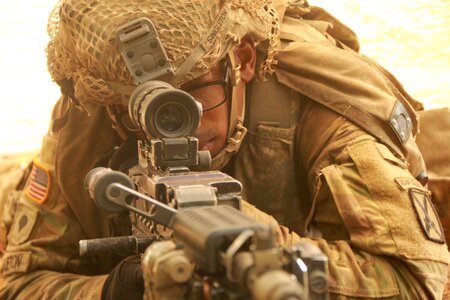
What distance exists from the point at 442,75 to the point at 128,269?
4167 millimetres

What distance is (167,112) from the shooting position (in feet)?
6.72

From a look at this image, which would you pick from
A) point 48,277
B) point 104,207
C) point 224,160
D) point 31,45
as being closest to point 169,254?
point 104,207

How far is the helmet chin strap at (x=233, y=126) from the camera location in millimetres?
2621

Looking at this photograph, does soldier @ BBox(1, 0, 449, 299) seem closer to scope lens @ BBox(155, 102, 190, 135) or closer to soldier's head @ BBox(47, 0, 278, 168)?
soldier's head @ BBox(47, 0, 278, 168)

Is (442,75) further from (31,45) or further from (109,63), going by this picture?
(109,63)

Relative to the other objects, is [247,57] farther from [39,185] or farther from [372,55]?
[372,55]

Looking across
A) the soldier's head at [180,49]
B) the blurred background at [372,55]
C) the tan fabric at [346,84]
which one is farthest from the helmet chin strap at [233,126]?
the blurred background at [372,55]

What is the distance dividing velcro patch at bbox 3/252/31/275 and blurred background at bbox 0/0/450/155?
2559 mm

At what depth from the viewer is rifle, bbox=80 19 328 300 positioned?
139cm

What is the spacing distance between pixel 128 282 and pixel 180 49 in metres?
0.72

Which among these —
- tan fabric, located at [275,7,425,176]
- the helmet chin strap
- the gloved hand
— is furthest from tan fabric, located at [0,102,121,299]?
tan fabric, located at [275,7,425,176]

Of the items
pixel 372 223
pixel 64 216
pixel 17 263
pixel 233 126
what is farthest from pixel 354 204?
pixel 17 263

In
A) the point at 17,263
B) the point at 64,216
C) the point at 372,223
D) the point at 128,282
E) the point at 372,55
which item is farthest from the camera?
the point at 372,55

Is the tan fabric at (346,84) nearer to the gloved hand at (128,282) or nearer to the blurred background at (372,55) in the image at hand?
the gloved hand at (128,282)
